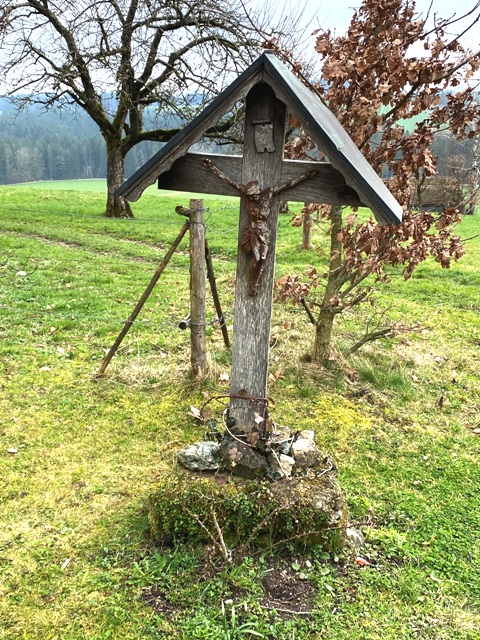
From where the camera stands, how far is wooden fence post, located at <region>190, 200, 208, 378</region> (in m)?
5.00

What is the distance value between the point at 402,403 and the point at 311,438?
86.7 inches

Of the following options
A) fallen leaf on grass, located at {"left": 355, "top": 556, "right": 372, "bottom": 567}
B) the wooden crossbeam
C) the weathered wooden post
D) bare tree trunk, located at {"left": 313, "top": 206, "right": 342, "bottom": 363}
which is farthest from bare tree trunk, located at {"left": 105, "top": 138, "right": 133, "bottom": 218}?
fallen leaf on grass, located at {"left": 355, "top": 556, "right": 372, "bottom": 567}

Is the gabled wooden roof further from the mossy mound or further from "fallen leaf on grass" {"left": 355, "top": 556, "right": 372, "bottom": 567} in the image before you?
"fallen leaf on grass" {"left": 355, "top": 556, "right": 372, "bottom": 567}

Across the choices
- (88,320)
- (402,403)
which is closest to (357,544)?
(402,403)

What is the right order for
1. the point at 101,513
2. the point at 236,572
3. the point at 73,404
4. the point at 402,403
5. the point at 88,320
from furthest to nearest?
the point at 88,320
the point at 402,403
the point at 73,404
the point at 101,513
the point at 236,572

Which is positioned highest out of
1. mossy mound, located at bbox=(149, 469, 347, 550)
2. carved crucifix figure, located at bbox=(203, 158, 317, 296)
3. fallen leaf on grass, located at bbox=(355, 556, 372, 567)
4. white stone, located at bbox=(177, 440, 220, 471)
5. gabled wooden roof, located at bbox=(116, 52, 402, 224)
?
gabled wooden roof, located at bbox=(116, 52, 402, 224)

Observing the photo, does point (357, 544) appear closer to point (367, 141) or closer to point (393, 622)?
point (393, 622)

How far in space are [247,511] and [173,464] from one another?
72cm

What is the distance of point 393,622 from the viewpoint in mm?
2857

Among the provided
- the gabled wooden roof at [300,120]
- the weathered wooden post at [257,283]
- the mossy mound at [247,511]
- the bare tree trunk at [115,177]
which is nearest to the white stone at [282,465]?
the mossy mound at [247,511]

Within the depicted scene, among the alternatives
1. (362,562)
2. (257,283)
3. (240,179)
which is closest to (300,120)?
(240,179)

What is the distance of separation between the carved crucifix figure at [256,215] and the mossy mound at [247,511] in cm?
147

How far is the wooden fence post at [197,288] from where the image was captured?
5004mm

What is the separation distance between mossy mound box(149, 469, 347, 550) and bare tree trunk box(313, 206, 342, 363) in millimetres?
2837
